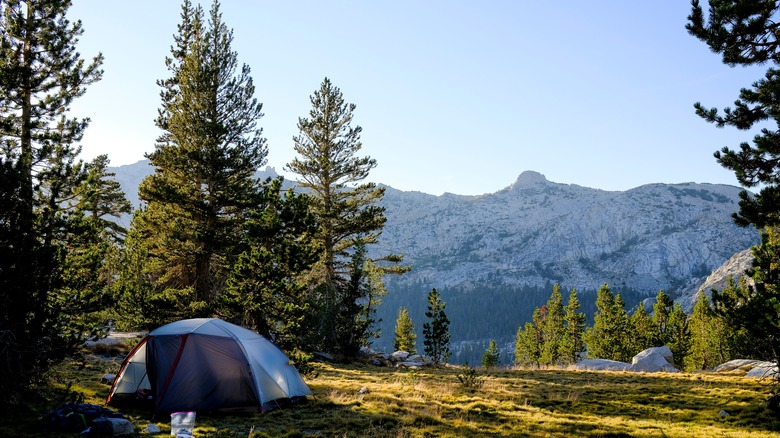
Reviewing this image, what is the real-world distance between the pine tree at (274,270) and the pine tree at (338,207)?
1135cm

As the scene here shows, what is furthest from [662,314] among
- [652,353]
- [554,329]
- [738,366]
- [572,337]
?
[738,366]

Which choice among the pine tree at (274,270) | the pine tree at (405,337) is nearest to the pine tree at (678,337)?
the pine tree at (405,337)

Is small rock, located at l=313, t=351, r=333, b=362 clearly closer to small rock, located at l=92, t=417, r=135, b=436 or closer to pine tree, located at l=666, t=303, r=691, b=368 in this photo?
small rock, located at l=92, t=417, r=135, b=436

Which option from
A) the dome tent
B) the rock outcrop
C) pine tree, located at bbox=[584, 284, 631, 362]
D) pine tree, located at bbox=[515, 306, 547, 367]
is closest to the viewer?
the dome tent

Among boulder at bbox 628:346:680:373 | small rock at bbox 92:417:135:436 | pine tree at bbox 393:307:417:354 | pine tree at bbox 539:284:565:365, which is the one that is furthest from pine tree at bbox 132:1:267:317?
pine tree at bbox 539:284:565:365

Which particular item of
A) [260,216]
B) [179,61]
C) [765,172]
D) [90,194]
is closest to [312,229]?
[260,216]

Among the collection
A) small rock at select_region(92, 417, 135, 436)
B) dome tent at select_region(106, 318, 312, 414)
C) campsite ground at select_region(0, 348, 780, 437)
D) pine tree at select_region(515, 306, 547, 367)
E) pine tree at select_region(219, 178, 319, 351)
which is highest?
pine tree at select_region(219, 178, 319, 351)

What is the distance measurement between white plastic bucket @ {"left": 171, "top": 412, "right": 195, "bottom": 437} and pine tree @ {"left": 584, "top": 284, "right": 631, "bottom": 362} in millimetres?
56292

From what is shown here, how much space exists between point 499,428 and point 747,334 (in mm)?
8979

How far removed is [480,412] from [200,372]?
8.36m

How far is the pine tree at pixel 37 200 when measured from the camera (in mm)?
10492

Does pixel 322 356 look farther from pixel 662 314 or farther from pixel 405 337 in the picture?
pixel 662 314

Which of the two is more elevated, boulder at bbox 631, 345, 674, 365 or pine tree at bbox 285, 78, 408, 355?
pine tree at bbox 285, 78, 408, 355

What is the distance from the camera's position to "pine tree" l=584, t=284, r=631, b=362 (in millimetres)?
55500
